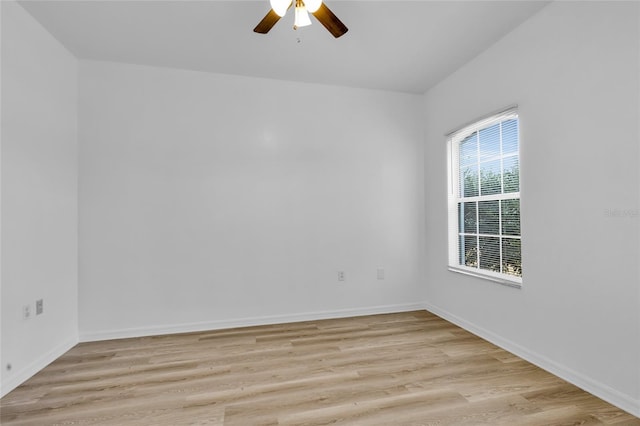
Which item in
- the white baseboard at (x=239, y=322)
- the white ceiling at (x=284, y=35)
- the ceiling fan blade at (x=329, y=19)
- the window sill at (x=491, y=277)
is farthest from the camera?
the white baseboard at (x=239, y=322)

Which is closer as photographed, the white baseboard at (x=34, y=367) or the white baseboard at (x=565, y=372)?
the white baseboard at (x=565, y=372)

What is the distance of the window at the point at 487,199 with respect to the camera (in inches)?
107

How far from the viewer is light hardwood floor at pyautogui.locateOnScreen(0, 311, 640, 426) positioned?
1796mm

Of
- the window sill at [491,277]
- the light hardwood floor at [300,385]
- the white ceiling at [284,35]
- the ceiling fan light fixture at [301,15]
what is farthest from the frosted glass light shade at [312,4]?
the window sill at [491,277]

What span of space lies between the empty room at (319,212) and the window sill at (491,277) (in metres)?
0.03

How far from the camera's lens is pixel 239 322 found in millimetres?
3354

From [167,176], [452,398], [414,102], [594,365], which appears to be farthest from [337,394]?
[414,102]

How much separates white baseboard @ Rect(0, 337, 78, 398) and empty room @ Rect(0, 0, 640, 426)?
3 centimetres

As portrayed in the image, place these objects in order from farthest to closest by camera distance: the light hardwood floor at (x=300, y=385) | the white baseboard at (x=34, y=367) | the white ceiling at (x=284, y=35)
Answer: the white ceiling at (x=284, y=35) < the white baseboard at (x=34, y=367) < the light hardwood floor at (x=300, y=385)

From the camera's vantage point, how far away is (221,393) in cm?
206

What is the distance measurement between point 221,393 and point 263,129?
2.55 m

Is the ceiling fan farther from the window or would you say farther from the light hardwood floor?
the light hardwood floor

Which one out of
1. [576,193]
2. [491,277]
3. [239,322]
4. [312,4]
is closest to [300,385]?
[239,322]

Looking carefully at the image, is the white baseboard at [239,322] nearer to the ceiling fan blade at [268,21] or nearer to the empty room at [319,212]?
the empty room at [319,212]
